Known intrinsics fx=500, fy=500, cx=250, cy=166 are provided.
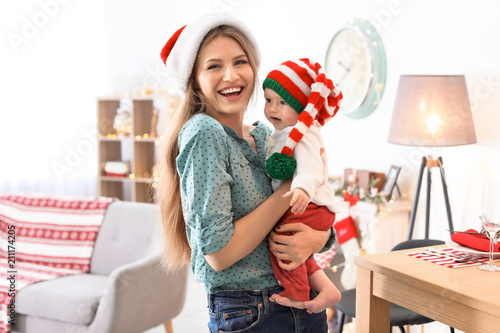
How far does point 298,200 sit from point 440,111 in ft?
5.02

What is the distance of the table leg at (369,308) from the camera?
1.76 m

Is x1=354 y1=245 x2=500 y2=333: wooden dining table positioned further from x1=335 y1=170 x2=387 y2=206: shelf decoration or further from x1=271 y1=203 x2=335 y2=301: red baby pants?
x1=335 y1=170 x2=387 y2=206: shelf decoration

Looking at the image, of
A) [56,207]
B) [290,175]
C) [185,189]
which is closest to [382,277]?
[290,175]

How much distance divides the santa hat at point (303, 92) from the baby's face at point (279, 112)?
0.02 m

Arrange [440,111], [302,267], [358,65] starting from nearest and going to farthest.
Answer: [302,267]
[440,111]
[358,65]

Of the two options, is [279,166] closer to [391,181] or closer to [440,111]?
[440,111]

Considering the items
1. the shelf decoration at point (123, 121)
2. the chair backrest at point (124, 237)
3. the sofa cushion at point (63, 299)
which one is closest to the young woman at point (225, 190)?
the sofa cushion at point (63, 299)

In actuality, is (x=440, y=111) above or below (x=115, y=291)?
above

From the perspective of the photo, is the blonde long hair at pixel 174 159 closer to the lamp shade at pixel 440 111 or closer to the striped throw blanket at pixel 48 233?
the lamp shade at pixel 440 111

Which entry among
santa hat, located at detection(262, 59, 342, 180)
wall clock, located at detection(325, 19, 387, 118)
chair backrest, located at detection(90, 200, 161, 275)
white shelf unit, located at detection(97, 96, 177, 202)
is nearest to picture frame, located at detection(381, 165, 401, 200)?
wall clock, located at detection(325, 19, 387, 118)

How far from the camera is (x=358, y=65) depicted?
3352mm

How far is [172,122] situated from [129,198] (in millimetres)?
4148

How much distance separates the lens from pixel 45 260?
3328 mm

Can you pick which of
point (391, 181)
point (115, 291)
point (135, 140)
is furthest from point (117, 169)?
point (391, 181)
